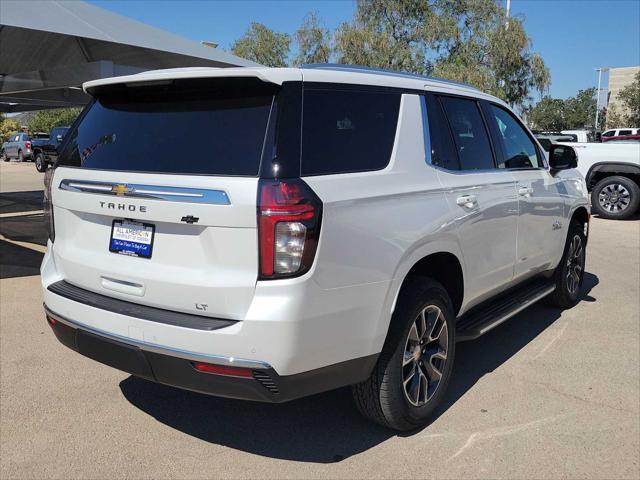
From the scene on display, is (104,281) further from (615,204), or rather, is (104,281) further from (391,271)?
(615,204)

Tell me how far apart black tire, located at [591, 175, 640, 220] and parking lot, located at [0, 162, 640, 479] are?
8.12 meters

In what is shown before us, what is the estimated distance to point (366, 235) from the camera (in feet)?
8.91

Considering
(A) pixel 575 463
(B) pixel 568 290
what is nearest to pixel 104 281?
(A) pixel 575 463

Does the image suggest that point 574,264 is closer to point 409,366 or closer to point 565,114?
point 409,366

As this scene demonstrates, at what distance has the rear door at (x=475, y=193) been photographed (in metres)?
3.49

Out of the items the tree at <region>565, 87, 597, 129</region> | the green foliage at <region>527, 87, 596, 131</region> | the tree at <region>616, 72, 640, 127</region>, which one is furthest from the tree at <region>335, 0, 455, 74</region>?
the tree at <region>565, 87, 597, 129</region>

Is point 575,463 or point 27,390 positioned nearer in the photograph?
point 575,463

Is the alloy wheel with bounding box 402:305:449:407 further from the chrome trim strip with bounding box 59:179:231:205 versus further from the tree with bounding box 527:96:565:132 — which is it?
the tree with bounding box 527:96:565:132

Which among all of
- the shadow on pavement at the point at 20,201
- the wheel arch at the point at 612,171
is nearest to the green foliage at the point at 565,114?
the wheel arch at the point at 612,171

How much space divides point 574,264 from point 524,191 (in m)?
1.78

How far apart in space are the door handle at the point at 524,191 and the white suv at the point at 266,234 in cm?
83

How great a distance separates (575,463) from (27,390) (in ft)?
10.9

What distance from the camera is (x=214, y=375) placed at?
2531 millimetres

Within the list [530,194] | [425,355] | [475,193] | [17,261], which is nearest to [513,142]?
[530,194]
